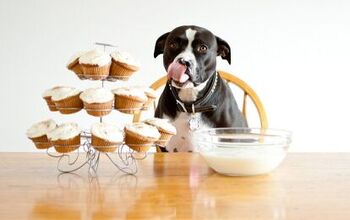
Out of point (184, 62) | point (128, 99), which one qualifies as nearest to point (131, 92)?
point (128, 99)

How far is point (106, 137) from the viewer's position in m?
0.99

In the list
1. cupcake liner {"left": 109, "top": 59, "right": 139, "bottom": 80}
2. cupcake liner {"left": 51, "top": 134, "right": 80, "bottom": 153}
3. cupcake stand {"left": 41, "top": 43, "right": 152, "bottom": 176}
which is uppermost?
cupcake liner {"left": 109, "top": 59, "right": 139, "bottom": 80}

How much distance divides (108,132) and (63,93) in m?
0.13

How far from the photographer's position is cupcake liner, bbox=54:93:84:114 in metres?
1.02

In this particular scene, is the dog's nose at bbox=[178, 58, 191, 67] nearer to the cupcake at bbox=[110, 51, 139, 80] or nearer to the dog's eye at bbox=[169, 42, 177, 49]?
the dog's eye at bbox=[169, 42, 177, 49]

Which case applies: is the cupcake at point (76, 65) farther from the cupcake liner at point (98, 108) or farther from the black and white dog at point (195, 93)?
the black and white dog at point (195, 93)

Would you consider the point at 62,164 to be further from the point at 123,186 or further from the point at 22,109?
the point at 22,109

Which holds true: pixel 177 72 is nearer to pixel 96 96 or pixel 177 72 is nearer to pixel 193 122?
pixel 193 122

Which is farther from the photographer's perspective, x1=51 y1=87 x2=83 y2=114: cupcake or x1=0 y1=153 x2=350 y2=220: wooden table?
x1=51 y1=87 x2=83 y2=114: cupcake

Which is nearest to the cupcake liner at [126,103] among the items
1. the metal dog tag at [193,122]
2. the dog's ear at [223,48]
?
the metal dog tag at [193,122]

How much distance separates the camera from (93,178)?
3.39 feet

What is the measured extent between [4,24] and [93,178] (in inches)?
88.6

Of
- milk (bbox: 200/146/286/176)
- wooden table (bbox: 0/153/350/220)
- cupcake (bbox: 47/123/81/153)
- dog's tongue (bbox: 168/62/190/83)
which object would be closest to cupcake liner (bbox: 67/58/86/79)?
cupcake (bbox: 47/123/81/153)

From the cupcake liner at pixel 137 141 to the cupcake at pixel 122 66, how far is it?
0.12m
